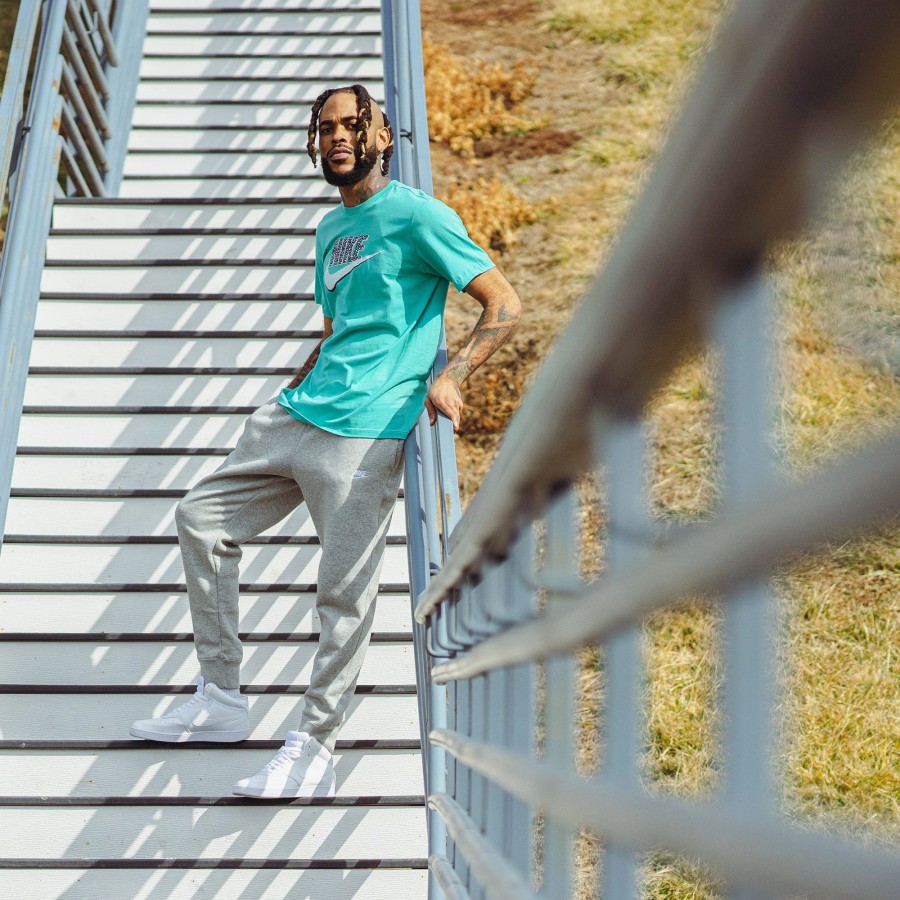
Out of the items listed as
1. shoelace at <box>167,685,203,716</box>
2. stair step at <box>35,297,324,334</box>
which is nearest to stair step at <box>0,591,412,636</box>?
shoelace at <box>167,685,203,716</box>

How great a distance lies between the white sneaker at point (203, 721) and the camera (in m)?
3.18

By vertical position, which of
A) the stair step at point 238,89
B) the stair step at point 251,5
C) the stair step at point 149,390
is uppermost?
the stair step at point 251,5

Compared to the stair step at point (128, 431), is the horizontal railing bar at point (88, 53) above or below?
above

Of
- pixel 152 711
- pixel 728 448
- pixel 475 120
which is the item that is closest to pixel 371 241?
pixel 152 711

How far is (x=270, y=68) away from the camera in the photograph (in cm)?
602

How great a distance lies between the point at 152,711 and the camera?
353 centimetres

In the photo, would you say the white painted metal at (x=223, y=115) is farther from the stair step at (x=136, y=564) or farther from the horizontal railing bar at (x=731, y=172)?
the horizontal railing bar at (x=731, y=172)

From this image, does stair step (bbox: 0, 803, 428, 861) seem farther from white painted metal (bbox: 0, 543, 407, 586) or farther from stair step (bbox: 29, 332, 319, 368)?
stair step (bbox: 29, 332, 319, 368)

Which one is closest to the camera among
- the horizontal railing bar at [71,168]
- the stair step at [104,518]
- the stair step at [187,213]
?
the stair step at [104,518]

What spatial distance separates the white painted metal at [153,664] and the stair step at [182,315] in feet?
4.52

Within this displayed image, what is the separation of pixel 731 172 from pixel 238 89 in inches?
229

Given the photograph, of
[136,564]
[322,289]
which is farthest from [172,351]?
[322,289]

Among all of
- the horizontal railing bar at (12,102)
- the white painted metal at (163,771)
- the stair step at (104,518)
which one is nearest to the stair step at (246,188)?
the horizontal railing bar at (12,102)

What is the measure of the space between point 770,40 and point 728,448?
18 cm
